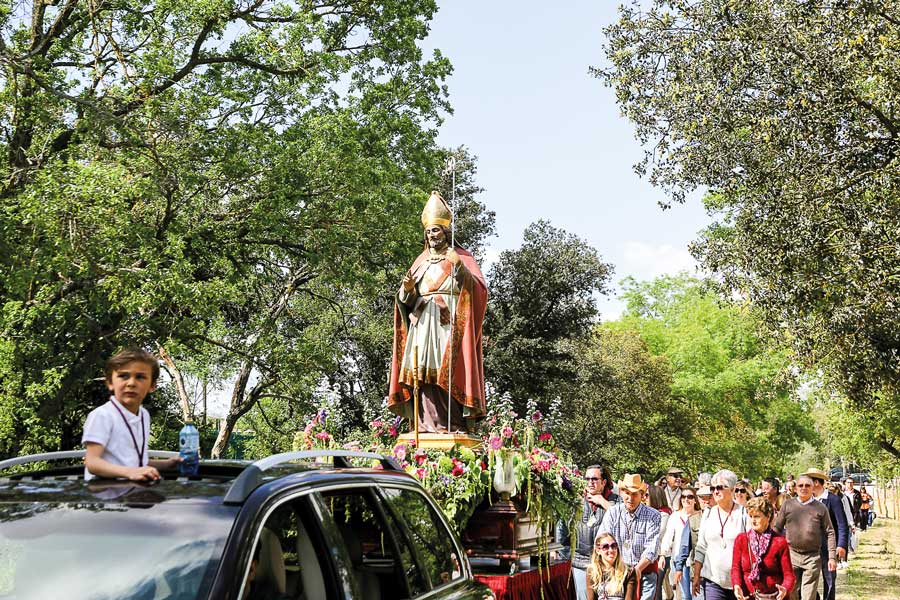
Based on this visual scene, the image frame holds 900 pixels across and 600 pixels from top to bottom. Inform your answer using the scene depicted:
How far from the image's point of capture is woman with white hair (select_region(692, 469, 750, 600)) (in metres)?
9.91

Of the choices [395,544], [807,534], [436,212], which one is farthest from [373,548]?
[807,534]

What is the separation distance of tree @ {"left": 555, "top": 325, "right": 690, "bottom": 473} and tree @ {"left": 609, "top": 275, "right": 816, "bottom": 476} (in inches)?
A: 33.3

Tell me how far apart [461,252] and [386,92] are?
41.8 feet

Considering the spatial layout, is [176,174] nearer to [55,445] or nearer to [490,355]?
[55,445]

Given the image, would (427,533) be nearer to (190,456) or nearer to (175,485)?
(190,456)

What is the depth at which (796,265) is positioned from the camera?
17828 millimetres

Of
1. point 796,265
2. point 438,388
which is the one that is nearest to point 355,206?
point 796,265

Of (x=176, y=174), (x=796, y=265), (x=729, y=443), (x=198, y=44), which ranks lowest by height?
(x=729, y=443)

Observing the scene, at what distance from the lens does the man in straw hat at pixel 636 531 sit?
9.34m

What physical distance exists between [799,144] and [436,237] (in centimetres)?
751

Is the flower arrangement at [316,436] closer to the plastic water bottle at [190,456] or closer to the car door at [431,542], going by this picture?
the car door at [431,542]

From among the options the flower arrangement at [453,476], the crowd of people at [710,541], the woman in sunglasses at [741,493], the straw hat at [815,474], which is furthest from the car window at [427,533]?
the straw hat at [815,474]

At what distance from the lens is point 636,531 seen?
9430 mm

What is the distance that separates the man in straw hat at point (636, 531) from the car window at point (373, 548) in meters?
4.99
